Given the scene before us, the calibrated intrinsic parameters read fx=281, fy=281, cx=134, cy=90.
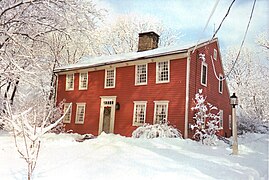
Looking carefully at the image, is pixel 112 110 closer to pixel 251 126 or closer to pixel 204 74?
pixel 204 74

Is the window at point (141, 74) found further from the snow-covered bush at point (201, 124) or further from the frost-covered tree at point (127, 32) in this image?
the frost-covered tree at point (127, 32)

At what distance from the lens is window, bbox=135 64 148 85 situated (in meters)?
13.4

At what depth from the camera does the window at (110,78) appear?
47.9 ft

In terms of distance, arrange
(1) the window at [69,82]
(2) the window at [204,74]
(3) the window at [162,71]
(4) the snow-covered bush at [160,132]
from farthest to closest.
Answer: (1) the window at [69,82]
(2) the window at [204,74]
(3) the window at [162,71]
(4) the snow-covered bush at [160,132]

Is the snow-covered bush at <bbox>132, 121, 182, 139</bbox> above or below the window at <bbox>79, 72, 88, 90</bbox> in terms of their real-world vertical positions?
below

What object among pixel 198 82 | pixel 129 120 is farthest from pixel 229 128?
pixel 129 120

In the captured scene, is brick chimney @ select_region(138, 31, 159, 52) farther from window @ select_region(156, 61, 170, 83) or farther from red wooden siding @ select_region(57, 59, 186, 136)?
window @ select_region(156, 61, 170, 83)

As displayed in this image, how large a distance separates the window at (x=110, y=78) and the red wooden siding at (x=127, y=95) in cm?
21

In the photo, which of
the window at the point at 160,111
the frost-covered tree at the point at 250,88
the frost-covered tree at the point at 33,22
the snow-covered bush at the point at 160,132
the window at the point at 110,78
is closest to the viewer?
the frost-covered tree at the point at 33,22

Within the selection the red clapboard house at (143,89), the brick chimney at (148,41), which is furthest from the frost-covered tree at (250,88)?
the brick chimney at (148,41)

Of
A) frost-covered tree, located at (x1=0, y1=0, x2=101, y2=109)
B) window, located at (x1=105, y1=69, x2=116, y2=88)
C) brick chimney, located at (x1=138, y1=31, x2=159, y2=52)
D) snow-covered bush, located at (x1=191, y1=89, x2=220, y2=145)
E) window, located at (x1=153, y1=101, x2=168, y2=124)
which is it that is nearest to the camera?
frost-covered tree, located at (x1=0, y1=0, x2=101, y2=109)

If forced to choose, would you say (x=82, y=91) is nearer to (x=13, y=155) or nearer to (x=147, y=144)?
(x=147, y=144)

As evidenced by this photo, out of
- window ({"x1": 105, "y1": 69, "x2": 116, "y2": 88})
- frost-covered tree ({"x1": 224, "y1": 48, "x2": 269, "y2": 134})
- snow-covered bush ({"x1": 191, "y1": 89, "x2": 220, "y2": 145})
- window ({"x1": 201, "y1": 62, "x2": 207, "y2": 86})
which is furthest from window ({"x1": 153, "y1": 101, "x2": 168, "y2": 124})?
frost-covered tree ({"x1": 224, "y1": 48, "x2": 269, "y2": 134})

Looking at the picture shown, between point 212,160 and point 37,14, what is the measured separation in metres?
6.96
